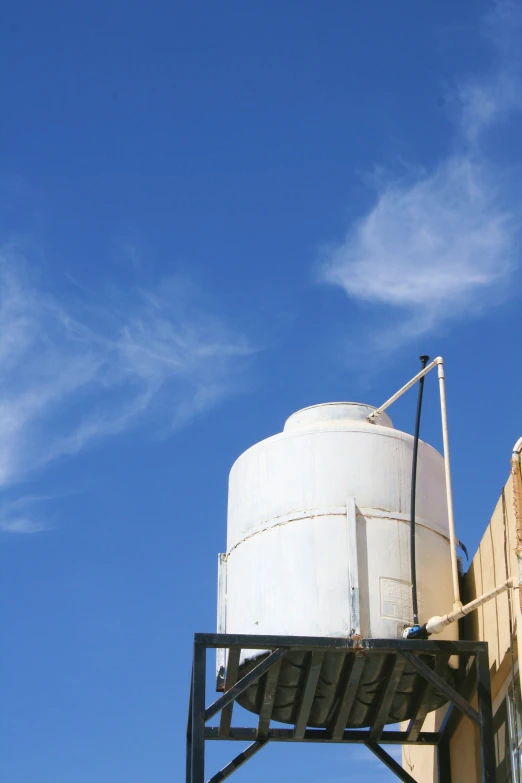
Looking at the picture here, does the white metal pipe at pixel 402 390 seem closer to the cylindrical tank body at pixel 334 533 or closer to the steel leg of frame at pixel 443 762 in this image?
the cylindrical tank body at pixel 334 533

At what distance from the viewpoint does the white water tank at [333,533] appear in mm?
11320

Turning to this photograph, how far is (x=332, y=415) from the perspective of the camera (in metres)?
12.6

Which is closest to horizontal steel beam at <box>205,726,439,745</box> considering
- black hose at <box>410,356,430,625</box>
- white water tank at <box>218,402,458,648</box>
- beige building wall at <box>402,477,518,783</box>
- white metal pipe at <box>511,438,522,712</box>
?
beige building wall at <box>402,477,518,783</box>

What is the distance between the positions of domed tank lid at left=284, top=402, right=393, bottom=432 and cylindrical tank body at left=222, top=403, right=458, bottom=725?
0.01 meters

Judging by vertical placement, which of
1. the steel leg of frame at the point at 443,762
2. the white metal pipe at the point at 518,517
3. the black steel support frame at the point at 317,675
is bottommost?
the steel leg of frame at the point at 443,762

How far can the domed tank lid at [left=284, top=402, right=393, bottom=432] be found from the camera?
1260cm

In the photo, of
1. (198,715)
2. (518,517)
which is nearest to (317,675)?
(198,715)

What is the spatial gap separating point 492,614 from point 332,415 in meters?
2.58

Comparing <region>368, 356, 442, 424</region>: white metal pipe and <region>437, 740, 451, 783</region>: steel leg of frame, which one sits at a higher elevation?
<region>368, 356, 442, 424</region>: white metal pipe

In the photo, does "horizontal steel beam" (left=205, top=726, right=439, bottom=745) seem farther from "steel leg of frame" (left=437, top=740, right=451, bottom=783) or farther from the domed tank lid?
the domed tank lid

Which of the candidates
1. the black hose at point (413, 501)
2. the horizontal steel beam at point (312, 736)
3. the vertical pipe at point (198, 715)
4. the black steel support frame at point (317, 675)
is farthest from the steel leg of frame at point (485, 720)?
the vertical pipe at point (198, 715)

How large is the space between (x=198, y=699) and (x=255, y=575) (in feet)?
4.47

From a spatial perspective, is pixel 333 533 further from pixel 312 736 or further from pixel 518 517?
pixel 312 736

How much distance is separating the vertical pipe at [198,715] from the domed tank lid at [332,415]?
8.60 feet
